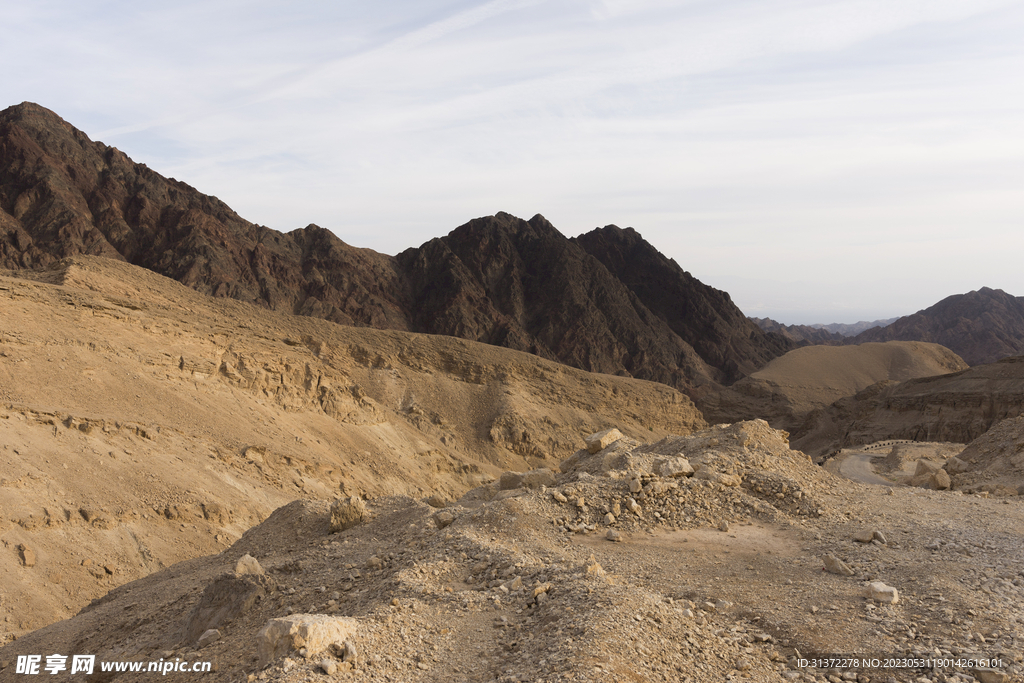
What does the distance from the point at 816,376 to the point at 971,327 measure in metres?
58.8

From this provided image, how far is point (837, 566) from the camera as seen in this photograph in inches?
305

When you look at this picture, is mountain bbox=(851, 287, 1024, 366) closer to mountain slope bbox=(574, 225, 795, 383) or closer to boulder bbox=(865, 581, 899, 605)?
mountain slope bbox=(574, 225, 795, 383)

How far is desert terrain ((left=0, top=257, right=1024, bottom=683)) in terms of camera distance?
583 cm

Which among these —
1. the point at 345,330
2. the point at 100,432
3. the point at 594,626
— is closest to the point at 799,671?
the point at 594,626

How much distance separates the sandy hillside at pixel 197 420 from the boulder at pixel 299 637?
9693 millimetres

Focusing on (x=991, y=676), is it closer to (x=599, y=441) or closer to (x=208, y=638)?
(x=599, y=441)

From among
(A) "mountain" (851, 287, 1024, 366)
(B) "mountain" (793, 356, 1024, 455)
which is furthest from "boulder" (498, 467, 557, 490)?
(A) "mountain" (851, 287, 1024, 366)

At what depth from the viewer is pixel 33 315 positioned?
69.8 ft

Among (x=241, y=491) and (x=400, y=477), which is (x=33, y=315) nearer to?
(x=241, y=491)

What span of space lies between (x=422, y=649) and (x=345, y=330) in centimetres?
3047

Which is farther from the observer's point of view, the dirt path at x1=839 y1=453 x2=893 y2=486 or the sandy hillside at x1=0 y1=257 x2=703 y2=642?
the dirt path at x1=839 y1=453 x2=893 y2=486

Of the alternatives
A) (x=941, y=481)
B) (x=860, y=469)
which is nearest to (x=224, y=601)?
(x=941, y=481)

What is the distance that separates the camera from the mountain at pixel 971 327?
341ft

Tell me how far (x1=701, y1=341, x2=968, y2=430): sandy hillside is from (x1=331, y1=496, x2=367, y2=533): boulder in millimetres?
57180
